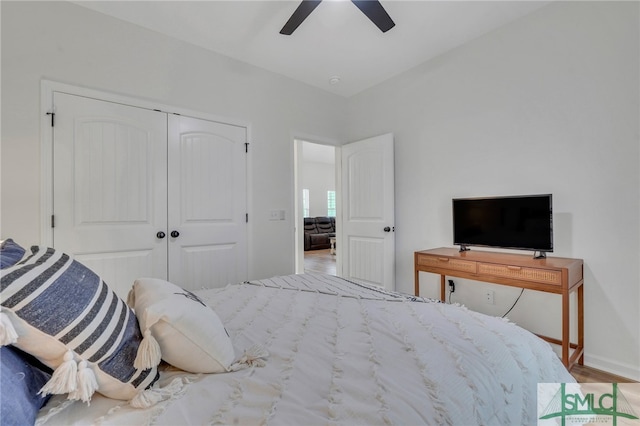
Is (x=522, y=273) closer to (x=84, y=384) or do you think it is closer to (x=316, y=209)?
(x=84, y=384)

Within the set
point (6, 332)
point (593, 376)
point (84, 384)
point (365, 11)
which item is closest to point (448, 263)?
point (593, 376)

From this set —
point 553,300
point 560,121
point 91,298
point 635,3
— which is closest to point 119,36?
point 91,298

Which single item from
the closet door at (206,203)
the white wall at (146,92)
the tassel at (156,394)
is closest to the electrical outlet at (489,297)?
the white wall at (146,92)

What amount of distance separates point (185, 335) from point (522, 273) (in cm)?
220

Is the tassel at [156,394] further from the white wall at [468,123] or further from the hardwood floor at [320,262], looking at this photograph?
the hardwood floor at [320,262]

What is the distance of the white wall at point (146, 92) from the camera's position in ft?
6.57

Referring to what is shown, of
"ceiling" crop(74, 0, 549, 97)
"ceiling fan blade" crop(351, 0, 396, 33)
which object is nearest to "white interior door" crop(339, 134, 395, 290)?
"ceiling" crop(74, 0, 549, 97)

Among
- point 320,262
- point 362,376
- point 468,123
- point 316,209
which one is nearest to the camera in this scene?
point 362,376

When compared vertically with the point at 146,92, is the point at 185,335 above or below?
below

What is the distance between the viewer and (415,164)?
3.24m

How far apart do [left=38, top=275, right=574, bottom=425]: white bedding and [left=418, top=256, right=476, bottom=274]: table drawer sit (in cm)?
111

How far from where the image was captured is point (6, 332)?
0.58m

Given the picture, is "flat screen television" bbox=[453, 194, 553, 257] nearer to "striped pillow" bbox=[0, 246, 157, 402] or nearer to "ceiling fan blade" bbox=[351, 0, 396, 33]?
"ceiling fan blade" bbox=[351, 0, 396, 33]

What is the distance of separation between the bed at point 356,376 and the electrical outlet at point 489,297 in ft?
5.14
